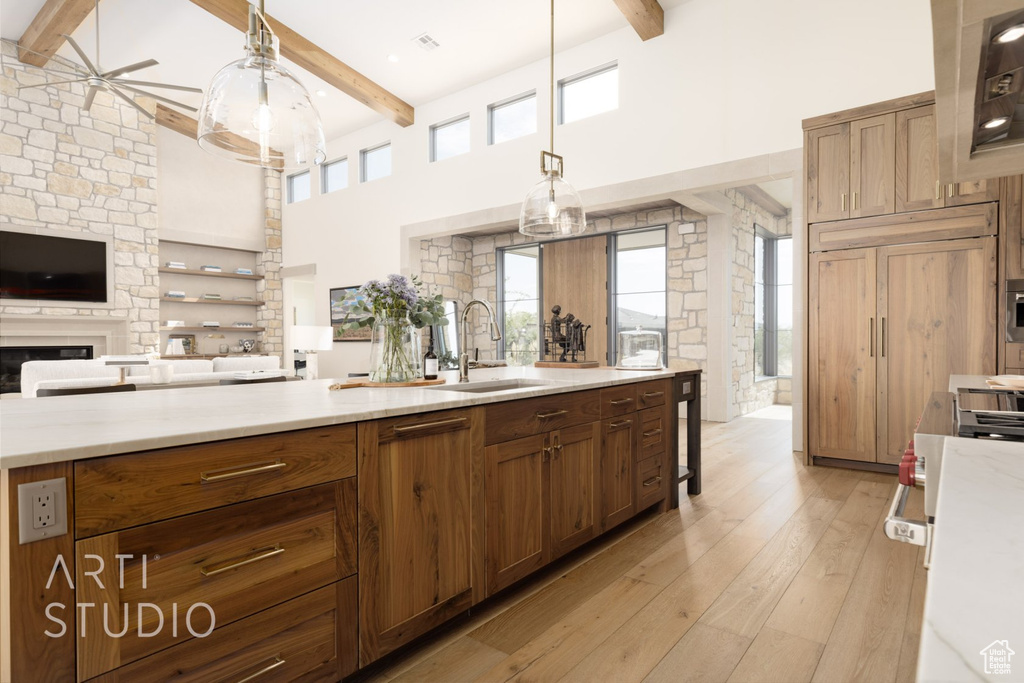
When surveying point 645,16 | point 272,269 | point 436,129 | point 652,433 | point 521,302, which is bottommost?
point 652,433

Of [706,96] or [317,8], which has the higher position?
[317,8]

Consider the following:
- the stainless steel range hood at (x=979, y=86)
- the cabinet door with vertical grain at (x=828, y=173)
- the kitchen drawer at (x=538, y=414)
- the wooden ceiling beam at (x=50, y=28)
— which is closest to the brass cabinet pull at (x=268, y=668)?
the kitchen drawer at (x=538, y=414)

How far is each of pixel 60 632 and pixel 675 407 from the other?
289 centimetres

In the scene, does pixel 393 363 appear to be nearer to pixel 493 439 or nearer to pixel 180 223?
pixel 493 439

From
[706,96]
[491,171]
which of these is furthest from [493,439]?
[491,171]

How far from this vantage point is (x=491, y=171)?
250 inches

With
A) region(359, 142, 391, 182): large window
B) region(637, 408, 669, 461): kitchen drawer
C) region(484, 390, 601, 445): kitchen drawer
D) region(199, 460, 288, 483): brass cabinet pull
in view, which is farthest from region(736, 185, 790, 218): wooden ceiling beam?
region(199, 460, 288, 483): brass cabinet pull

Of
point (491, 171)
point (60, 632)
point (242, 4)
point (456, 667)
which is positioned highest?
point (242, 4)

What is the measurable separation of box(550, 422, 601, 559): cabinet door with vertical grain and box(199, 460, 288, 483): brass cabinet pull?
1.17 m

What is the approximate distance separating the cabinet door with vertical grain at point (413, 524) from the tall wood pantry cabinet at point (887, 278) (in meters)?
3.27

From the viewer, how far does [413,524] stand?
1672 mm

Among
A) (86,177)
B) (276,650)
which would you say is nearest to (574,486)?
(276,650)

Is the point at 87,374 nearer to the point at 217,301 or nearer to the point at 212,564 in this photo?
the point at 217,301

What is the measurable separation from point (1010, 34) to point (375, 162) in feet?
25.4
